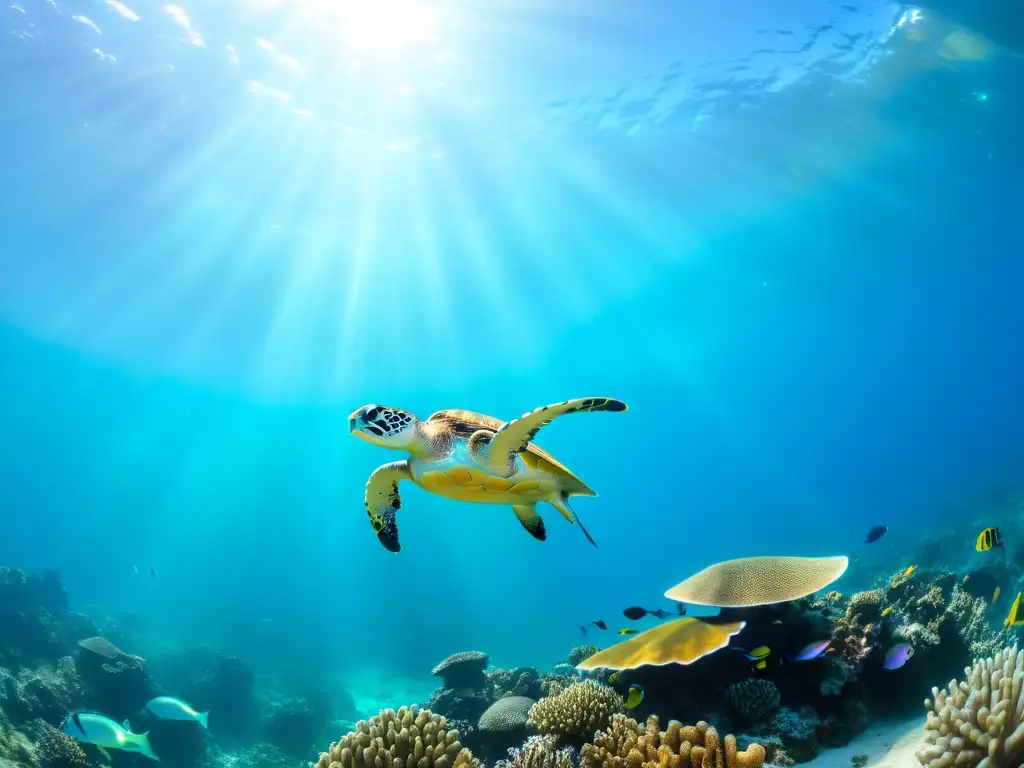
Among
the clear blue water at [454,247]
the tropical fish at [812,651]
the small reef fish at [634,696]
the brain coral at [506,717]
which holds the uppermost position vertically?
the clear blue water at [454,247]

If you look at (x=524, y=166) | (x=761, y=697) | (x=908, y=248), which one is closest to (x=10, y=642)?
(x=761, y=697)

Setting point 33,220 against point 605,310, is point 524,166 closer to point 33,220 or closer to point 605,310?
point 605,310

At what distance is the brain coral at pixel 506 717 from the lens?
17.4 ft

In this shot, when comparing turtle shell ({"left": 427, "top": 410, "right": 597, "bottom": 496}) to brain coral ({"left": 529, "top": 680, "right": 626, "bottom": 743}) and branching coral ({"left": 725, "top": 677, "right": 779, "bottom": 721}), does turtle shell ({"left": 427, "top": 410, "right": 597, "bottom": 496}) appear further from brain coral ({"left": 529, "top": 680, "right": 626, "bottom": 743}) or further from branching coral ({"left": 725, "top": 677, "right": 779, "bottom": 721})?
branching coral ({"left": 725, "top": 677, "right": 779, "bottom": 721})

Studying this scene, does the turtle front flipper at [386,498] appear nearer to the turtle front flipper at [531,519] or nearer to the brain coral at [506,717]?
the turtle front flipper at [531,519]

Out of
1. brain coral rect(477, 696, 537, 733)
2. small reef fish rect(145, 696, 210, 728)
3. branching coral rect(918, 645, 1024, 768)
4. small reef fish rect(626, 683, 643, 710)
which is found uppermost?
small reef fish rect(145, 696, 210, 728)

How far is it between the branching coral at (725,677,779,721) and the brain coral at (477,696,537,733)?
2.18m

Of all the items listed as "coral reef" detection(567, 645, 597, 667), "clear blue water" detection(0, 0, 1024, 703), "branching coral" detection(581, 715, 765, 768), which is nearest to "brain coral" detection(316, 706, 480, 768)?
"branching coral" detection(581, 715, 765, 768)

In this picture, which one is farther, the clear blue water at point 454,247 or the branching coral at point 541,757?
the clear blue water at point 454,247

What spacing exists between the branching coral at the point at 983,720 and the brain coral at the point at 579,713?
2137 mm

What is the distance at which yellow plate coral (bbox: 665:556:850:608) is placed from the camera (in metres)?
4.19

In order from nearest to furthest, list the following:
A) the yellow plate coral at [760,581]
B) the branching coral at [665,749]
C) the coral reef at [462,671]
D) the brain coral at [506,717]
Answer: the branching coral at [665,749] < the yellow plate coral at [760,581] < the brain coral at [506,717] < the coral reef at [462,671]

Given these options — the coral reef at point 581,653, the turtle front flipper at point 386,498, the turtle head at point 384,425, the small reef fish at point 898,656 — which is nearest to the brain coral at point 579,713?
the turtle front flipper at point 386,498

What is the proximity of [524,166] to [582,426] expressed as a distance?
1824 inches
